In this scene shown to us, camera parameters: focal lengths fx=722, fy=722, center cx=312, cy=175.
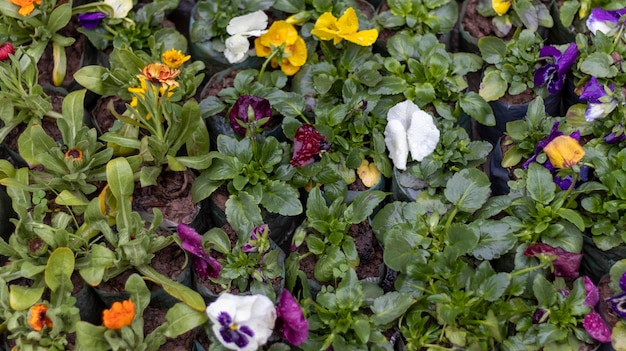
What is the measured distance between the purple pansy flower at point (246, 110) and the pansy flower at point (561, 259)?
945 millimetres

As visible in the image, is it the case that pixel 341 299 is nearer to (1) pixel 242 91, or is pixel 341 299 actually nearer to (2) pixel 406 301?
(2) pixel 406 301

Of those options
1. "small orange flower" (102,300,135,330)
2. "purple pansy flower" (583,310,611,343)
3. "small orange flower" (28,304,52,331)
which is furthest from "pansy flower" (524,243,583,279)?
"small orange flower" (28,304,52,331)

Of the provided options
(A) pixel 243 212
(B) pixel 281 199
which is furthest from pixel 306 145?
(A) pixel 243 212

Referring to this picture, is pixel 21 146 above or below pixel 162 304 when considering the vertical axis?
above

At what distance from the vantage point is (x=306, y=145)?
2.28 m

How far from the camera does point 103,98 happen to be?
2684mm

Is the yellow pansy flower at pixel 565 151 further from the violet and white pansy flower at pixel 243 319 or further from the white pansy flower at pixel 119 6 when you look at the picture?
the white pansy flower at pixel 119 6

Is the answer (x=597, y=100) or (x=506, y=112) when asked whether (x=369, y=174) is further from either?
(x=597, y=100)

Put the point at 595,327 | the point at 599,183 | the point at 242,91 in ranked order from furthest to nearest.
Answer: the point at 242,91, the point at 599,183, the point at 595,327

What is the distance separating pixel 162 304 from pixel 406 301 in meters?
0.77

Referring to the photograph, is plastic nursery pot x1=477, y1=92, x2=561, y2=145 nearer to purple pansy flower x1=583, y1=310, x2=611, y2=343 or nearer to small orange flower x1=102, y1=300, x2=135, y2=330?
purple pansy flower x1=583, y1=310, x2=611, y2=343

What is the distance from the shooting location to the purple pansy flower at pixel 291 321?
1.93 metres

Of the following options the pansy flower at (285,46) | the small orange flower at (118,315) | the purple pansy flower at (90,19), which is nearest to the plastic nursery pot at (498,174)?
the pansy flower at (285,46)

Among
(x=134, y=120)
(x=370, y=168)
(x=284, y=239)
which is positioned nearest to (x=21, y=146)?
(x=134, y=120)
